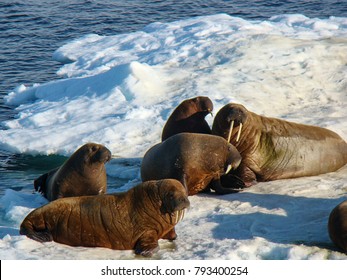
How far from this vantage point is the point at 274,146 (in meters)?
10.6

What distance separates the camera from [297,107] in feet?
43.8

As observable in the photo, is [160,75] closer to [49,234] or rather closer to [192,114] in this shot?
[192,114]

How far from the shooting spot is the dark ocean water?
63.3 feet

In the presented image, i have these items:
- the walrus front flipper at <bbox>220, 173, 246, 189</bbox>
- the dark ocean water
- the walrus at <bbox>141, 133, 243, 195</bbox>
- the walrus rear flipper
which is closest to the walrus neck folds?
the walrus rear flipper

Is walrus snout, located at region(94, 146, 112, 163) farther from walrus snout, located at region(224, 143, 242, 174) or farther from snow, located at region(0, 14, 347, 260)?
walrus snout, located at region(224, 143, 242, 174)

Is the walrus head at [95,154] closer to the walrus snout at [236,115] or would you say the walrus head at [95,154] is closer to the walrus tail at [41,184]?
the walrus tail at [41,184]

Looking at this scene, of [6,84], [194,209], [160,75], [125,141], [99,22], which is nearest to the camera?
[194,209]

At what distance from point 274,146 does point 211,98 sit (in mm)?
3019

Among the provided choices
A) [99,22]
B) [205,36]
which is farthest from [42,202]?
[99,22]

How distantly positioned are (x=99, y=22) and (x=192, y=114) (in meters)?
12.8

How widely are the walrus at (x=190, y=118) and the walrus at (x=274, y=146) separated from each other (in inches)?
16.6

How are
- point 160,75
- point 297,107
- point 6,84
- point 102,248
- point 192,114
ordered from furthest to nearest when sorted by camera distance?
point 6,84 → point 160,75 → point 297,107 → point 192,114 → point 102,248

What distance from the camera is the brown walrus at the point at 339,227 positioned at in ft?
25.7

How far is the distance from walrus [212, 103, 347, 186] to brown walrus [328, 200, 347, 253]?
221 cm
